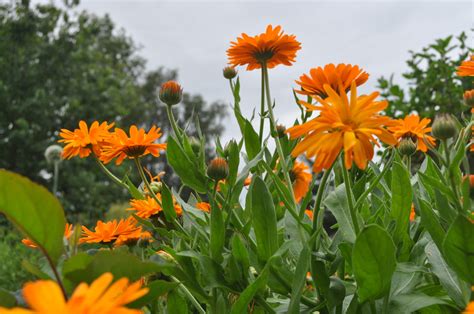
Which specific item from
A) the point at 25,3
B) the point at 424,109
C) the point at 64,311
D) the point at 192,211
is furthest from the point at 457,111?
the point at 25,3

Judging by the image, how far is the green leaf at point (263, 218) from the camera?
0.75m

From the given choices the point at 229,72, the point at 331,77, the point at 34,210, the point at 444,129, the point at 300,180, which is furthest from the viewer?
the point at 300,180

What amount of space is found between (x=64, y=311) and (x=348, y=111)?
38cm

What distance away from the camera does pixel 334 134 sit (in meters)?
0.56

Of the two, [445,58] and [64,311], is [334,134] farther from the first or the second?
[445,58]

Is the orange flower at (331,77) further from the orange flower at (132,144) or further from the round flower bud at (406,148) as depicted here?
the orange flower at (132,144)

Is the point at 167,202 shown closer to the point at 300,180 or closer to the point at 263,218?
the point at 263,218

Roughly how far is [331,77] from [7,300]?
54cm

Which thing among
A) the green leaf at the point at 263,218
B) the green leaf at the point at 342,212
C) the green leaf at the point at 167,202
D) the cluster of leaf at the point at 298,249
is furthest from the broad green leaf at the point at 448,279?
the green leaf at the point at 167,202

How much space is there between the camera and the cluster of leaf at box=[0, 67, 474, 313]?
44 centimetres

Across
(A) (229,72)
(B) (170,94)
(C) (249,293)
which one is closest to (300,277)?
(C) (249,293)

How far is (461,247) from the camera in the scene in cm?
59

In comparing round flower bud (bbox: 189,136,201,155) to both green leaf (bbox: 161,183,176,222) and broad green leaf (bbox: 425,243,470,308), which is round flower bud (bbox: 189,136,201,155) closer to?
green leaf (bbox: 161,183,176,222)

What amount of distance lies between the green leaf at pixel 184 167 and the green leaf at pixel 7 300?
1.51 ft
